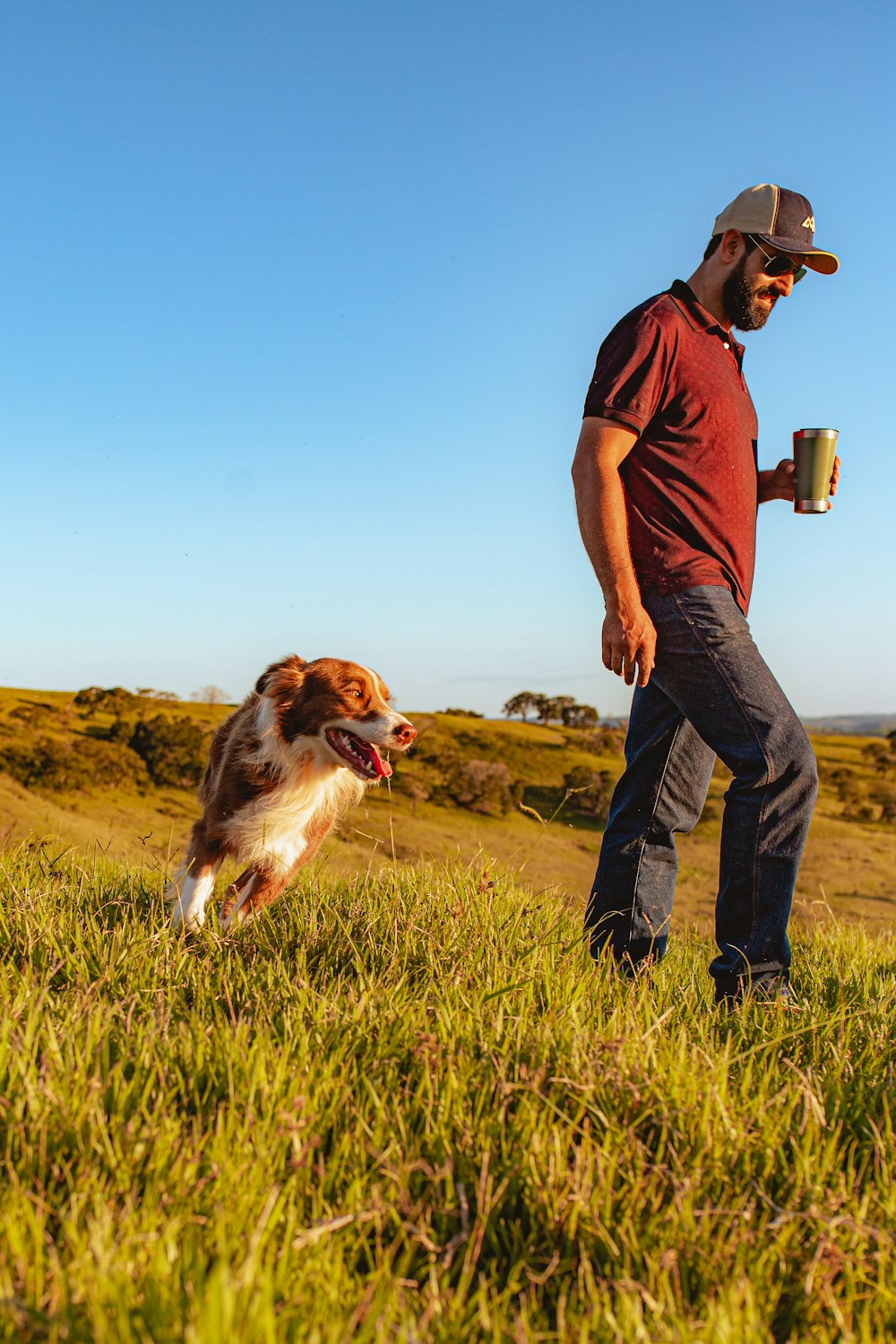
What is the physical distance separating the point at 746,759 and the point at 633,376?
1.58 metres

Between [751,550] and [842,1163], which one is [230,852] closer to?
[751,550]

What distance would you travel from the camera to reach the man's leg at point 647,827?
4238 mm

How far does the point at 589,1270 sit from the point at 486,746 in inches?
631

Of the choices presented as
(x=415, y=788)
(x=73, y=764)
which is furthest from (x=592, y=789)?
(x=73, y=764)

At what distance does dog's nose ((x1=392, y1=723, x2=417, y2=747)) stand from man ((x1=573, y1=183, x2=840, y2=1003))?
4.15 feet

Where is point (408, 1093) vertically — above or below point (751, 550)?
below

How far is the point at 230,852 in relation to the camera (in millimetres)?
5145

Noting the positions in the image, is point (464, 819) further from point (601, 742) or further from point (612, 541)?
point (612, 541)

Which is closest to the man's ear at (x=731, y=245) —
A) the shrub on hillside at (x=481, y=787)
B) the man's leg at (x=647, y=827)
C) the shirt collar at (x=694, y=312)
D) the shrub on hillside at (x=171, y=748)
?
the shirt collar at (x=694, y=312)

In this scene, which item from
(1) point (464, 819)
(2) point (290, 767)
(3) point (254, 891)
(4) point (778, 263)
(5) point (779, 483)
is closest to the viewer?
(4) point (778, 263)

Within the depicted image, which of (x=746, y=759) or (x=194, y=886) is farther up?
(x=746, y=759)

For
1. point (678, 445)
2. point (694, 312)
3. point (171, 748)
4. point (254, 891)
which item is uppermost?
point (694, 312)

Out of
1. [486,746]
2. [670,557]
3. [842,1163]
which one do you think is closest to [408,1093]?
[842,1163]

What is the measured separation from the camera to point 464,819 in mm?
14023
